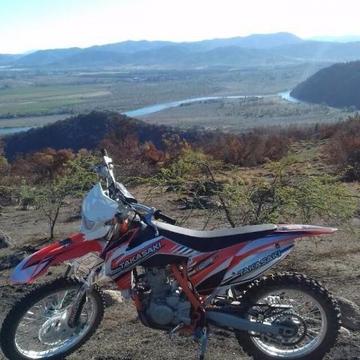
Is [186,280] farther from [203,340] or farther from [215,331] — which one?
[215,331]

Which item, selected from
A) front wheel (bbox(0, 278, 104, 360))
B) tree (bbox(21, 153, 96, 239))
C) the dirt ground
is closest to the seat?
front wheel (bbox(0, 278, 104, 360))

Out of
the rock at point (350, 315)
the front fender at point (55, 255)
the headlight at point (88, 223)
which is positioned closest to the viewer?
the headlight at point (88, 223)

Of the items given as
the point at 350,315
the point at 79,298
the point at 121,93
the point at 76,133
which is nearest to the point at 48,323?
the point at 79,298

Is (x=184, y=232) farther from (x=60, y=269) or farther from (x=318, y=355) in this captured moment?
(x=60, y=269)

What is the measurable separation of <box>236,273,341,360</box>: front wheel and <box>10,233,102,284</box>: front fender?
124 centimetres

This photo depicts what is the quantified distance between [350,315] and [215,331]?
4.27ft

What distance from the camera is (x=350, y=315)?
5.08 meters

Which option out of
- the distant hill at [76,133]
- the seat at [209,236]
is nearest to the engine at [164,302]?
the seat at [209,236]

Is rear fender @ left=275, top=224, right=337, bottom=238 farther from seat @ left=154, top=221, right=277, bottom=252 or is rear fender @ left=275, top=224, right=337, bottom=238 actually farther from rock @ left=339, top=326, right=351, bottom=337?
rock @ left=339, top=326, right=351, bottom=337

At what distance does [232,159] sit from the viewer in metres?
28.1

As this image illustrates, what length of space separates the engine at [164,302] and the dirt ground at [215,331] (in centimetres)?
54

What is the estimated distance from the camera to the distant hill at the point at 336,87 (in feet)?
376

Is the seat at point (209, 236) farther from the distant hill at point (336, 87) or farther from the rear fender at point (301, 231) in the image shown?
the distant hill at point (336, 87)

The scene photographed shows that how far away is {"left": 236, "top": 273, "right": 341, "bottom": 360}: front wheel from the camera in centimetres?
409
